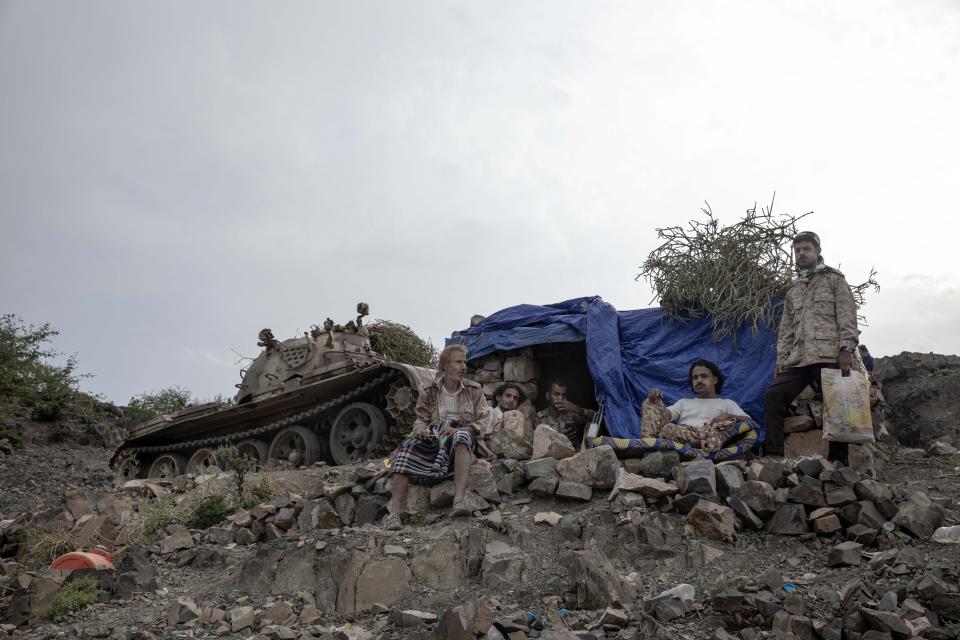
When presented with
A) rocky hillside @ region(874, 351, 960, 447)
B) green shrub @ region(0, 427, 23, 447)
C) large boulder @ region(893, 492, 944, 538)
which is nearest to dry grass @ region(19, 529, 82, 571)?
large boulder @ region(893, 492, 944, 538)

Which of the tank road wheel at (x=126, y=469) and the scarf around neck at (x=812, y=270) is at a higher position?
the scarf around neck at (x=812, y=270)

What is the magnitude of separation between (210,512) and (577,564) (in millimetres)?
4510

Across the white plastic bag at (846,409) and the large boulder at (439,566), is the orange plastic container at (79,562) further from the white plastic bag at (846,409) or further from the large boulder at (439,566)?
the white plastic bag at (846,409)

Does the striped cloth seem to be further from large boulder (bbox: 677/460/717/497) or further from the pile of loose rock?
the pile of loose rock

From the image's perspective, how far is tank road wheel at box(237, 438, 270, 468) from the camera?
39.0 feet

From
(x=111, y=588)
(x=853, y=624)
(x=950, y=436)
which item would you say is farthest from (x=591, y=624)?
(x=950, y=436)

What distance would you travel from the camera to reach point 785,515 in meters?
5.30

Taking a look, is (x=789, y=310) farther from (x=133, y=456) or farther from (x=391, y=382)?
(x=133, y=456)

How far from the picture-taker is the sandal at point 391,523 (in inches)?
236

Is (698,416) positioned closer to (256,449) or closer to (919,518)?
(919,518)

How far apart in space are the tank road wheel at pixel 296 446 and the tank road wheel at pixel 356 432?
0.31 metres

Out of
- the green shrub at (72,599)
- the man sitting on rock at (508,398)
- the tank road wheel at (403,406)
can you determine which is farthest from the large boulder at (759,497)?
the tank road wheel at (403,406)

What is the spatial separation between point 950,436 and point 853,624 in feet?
19.5

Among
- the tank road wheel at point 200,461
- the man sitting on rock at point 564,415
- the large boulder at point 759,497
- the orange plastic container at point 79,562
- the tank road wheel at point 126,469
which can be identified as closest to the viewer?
the large boulder at point 759,497
